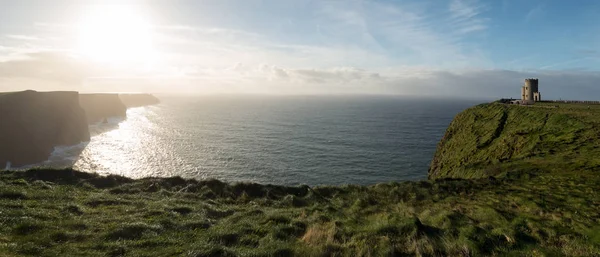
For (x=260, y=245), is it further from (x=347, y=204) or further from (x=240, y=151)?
(x=240, y=151)

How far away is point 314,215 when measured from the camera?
18938 millimetres

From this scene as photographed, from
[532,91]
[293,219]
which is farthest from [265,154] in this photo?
[532,91]

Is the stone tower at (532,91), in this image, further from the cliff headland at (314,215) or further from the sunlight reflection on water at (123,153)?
the sunlight reflection on water at (123,153)

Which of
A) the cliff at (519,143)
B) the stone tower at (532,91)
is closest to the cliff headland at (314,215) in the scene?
the cliff at (519,143)

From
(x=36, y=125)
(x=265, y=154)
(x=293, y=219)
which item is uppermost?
(x=36, y=125)

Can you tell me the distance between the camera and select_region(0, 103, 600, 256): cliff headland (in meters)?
12.7

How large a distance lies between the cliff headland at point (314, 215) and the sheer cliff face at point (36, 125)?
67.5 metres

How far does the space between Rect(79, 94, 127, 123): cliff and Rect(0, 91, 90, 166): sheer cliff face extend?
45.3 m

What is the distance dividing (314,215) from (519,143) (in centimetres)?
4127

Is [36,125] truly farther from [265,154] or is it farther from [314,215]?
[314,215]

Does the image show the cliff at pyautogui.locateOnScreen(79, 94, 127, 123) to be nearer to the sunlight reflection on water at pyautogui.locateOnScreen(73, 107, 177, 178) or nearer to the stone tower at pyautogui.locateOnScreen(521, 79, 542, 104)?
the sunlight reflection on water at pyautogui.locateOnScreen(73, 107, 177, 178)

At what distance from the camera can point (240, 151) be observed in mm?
80562

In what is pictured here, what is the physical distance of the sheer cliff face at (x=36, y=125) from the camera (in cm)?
7669

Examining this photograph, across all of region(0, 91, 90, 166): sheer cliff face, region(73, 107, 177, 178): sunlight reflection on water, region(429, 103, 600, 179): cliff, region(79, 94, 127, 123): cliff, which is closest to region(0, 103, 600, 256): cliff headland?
region(429, 103, 600, 179): cliff
